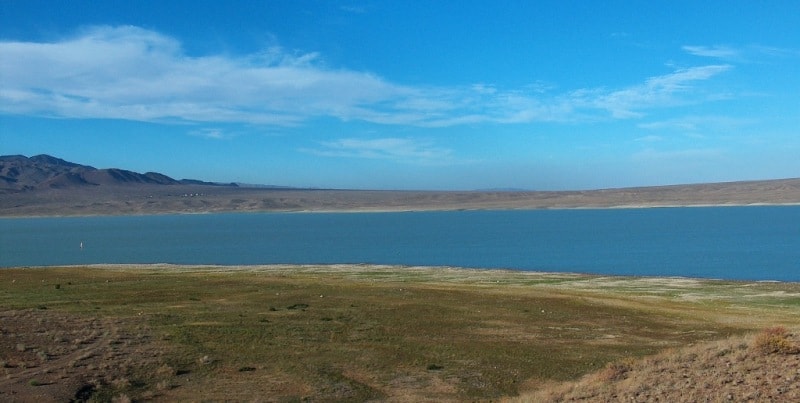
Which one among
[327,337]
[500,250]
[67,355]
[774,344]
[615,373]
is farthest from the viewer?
[500,250]

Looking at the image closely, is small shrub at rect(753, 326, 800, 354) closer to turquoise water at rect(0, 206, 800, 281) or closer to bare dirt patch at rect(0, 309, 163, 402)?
bare dirt patch at rect(0, 309, 163, 402)

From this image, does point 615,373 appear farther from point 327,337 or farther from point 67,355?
point 67,355

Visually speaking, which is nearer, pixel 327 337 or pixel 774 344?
pixel 774 344

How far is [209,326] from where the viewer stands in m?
28.1

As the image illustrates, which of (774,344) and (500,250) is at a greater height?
(774,344)

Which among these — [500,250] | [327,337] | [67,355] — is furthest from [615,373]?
[500,250]

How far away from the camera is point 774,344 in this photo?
15.5 meters

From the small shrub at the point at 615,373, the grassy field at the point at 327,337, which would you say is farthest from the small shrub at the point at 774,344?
the grassy field at the point at 327,337

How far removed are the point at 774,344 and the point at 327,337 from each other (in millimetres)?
15187

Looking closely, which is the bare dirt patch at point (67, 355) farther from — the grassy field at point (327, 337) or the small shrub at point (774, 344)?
the small shrub at point (774, 344)

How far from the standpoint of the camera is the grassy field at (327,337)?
2017 cm

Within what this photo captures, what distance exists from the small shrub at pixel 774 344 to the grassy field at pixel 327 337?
239 inches

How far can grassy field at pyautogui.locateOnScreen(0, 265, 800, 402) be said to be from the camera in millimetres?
20172

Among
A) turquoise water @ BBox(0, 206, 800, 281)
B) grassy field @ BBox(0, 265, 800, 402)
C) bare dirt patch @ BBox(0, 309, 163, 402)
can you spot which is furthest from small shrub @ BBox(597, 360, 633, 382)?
turquoise water @ BBox(0, 206, 800, 281)
